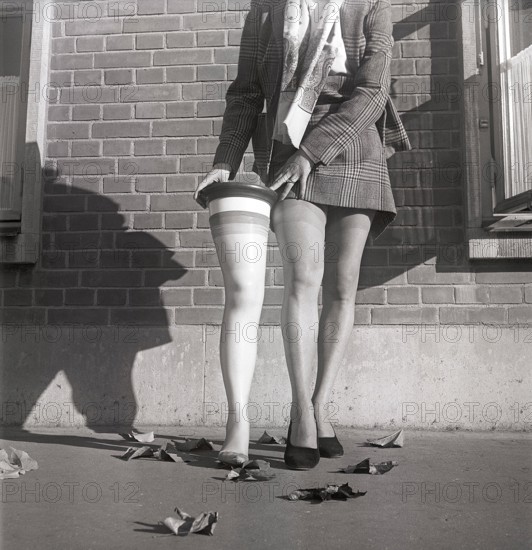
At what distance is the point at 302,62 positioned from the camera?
2.29 meters

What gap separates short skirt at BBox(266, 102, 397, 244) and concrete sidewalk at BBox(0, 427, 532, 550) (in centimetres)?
95

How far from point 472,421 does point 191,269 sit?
5.15 feet

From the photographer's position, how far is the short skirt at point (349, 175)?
226 centimetres

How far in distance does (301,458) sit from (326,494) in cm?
33

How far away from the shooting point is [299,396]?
2.11m

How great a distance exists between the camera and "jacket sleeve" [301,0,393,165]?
7.27ft

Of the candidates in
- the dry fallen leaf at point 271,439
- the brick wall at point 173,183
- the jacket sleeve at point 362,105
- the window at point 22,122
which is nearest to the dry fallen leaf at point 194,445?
the dry fallen leaf at point 271,439

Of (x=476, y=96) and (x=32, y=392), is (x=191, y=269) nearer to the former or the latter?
(x=32, y=392)

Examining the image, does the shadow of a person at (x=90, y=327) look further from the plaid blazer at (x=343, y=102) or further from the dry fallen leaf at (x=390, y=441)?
the dry fallen leaf at (x=390, y=441)

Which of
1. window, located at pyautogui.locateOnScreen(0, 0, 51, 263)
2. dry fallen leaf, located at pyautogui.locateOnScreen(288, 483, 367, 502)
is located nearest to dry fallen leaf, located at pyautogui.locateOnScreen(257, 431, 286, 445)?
dry fallen leaf, located at pyautogui.locateOnScreen(288, 483, 367, 502)

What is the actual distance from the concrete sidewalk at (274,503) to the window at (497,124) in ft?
3.46

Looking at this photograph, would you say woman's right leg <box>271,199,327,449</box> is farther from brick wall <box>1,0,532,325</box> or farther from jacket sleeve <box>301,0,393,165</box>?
brick wall <box>1,0,532,325</box>

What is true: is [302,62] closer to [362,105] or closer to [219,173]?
[362,105]

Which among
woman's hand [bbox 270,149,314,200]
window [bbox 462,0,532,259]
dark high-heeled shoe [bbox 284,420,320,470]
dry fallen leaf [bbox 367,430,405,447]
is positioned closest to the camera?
dark high-heeled shoe [bbox 284,420,320,470]
